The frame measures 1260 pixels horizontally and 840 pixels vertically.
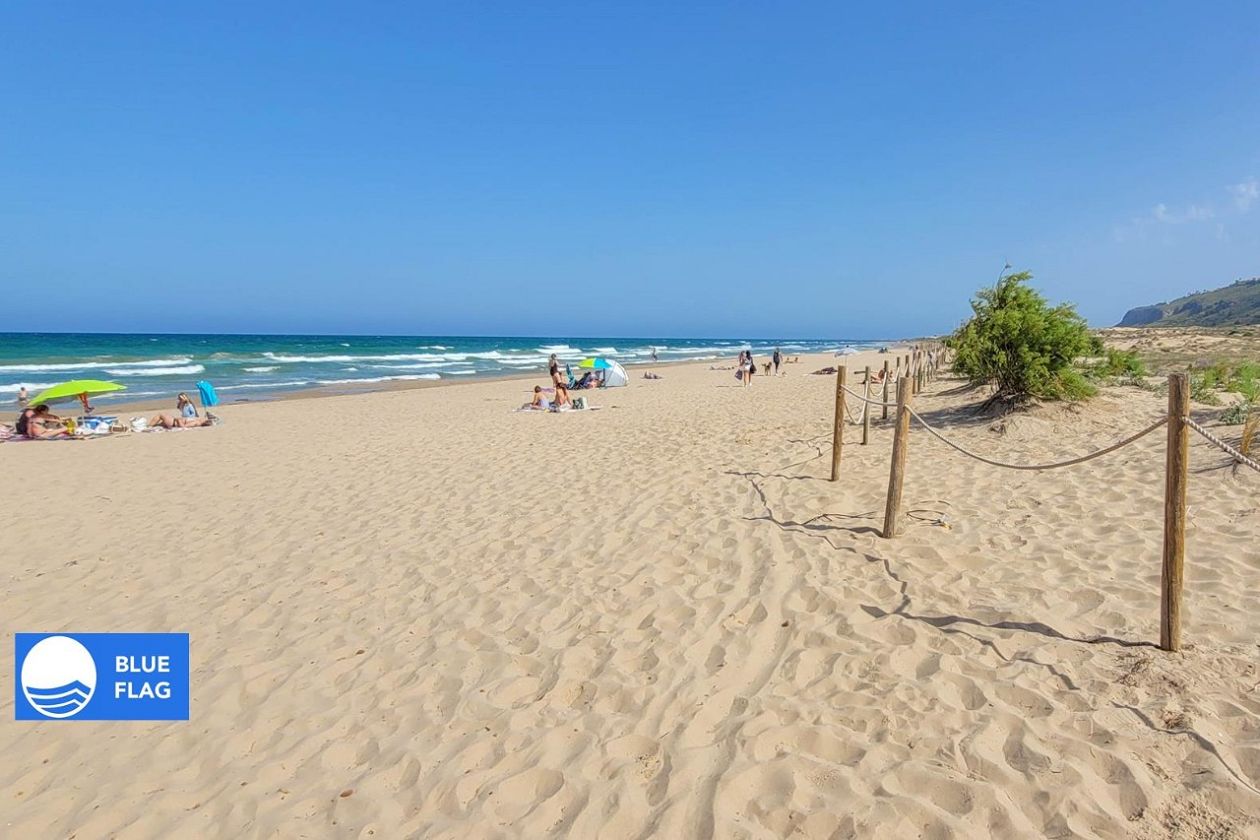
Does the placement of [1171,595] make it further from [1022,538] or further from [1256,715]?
[1022,538]

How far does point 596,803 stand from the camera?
8.20 feet

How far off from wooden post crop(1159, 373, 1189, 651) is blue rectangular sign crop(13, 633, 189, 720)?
5.22 m

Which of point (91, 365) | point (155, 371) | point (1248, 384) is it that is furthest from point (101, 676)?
point (91, 365)

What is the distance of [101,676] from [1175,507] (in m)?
6.08

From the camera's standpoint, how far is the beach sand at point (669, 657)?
2.45 m

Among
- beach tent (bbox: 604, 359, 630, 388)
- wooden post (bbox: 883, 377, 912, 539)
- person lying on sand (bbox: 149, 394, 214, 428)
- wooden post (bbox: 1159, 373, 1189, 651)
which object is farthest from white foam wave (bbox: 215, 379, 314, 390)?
wooden post (bbox: 1159, 373, 1189, 651)

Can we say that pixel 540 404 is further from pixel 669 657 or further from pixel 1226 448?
pixel 1226 448

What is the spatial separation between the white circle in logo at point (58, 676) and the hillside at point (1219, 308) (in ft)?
209

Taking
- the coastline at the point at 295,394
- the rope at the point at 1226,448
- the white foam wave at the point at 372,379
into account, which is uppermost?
the rope at the point at 1226,448

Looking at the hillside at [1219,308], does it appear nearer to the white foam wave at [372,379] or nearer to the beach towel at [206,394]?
the white foam wave at [372,379]

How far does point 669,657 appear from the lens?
349 cm

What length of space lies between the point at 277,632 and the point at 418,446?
21.7 feet

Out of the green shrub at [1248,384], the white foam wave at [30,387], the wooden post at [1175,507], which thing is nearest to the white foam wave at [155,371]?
the white foam wave at [30,387]

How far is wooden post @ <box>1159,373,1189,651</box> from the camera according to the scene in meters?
2.96
